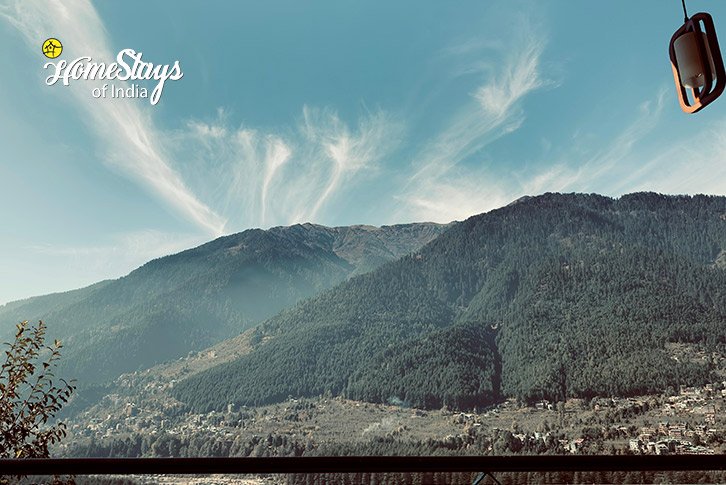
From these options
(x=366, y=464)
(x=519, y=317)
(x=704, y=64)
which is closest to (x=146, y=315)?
(x=519, y=317)

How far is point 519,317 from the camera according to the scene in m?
107

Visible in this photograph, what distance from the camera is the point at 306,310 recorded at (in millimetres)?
144875

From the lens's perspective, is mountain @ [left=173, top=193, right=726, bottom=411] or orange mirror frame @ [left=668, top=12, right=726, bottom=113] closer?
orange mirror frame @ [left=668, top=12, right=726, bottom=113]

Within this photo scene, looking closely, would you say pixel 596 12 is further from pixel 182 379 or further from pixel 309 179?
pixel 182 379

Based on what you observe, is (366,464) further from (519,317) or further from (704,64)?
(519,317)

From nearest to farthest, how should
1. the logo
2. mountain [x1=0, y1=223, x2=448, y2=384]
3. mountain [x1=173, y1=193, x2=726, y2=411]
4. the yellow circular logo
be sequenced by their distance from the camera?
the yellow circular logo → the logo → mountain [x1=173, y1=193, x2=726, y2=411] → mountain [x1=0, y1=223, x2=448, y2=384]

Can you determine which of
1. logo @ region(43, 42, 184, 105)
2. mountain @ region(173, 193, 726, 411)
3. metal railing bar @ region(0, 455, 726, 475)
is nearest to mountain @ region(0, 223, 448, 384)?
mountain @ region(173, 193, 726, 411)

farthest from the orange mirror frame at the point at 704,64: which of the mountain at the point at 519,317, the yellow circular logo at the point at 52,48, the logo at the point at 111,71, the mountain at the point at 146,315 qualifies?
the mountain at the point at 146,315

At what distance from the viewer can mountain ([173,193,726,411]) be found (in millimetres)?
82125

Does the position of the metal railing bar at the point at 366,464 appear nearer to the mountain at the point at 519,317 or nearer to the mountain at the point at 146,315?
the mountain at the point at 519,317

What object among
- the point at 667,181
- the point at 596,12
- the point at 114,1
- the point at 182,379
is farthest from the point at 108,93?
the point at 667,181

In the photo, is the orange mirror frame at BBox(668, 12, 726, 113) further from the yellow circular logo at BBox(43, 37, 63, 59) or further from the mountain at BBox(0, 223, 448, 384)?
the mountain at BBox(0, 223, 448, 384)

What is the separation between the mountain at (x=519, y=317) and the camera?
82125 mm

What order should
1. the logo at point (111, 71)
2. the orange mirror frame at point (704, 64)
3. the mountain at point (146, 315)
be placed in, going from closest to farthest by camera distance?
the orange mirror frame at point (704, 64)
the logo at point (111, 71)
the mountain at point (146, 315)
